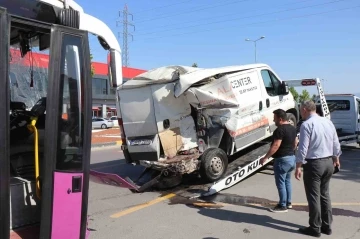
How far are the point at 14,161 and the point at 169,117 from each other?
462cm

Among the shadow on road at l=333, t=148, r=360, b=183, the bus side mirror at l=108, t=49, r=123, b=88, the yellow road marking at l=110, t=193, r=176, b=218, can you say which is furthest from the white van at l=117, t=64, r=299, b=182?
the bus side mirror at l=108, t=49, r=123, b=88

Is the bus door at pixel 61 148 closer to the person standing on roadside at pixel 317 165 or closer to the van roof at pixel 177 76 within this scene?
the person standing on roadside at pixel 317 165

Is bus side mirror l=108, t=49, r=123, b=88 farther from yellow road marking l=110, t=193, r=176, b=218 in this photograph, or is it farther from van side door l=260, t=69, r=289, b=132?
van side door l=260, t=69, r=289, b=132

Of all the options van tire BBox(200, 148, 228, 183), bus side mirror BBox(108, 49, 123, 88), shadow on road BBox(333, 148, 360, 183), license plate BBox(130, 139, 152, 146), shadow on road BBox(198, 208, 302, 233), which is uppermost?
bus side mirror BBox(108, 49, 123, 88)

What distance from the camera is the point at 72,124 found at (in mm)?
3139

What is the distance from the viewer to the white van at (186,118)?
774 cm

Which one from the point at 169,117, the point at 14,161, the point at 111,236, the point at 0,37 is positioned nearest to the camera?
the point at 0,37

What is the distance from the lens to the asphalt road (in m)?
5.20

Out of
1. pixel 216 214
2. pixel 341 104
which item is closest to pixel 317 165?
pixel 216 214

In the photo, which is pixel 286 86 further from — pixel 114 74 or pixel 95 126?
pixel 95 126

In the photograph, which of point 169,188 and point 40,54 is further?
point 169,188

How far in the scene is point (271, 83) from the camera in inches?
375

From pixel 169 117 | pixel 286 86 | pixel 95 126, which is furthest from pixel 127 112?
pixel 95 126

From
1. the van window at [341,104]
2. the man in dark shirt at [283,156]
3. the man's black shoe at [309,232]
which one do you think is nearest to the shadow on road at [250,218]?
the man's black shoe at [309,232]
